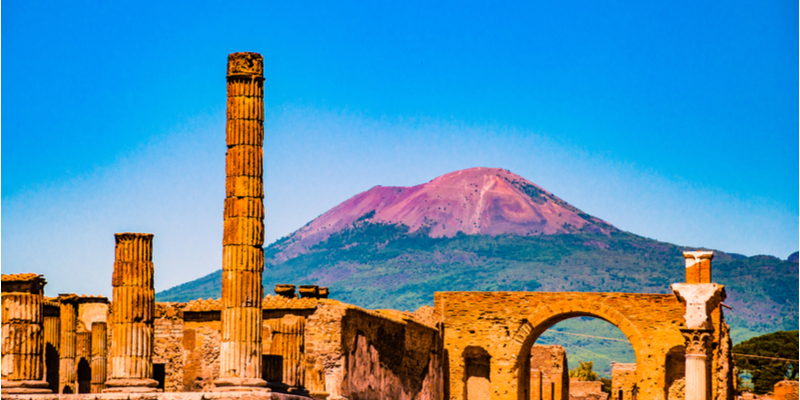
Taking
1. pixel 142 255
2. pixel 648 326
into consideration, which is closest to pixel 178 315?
pixel 142 255

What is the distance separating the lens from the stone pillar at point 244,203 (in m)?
21.6

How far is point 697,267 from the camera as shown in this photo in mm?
23516

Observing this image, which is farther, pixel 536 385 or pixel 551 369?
pixel 551 369

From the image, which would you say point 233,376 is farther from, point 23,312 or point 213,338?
point 213,338

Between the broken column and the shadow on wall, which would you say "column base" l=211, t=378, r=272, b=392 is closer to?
the broken column

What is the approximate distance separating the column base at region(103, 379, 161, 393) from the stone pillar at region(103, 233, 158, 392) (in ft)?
0.07

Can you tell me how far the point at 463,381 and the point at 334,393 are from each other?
410 inches

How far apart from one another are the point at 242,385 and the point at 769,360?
6986 centimetres

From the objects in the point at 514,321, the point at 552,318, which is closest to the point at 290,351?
the point at 514,321

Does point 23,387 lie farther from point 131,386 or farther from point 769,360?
point 769,360

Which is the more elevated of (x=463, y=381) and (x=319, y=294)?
(x=319, y=294)

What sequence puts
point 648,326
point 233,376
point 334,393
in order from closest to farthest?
point 233,376
point 334,393
point 648,326

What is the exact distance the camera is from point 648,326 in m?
37.1

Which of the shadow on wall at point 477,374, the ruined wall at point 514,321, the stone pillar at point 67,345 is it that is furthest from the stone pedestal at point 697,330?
the shadow on wall at point 477,374
